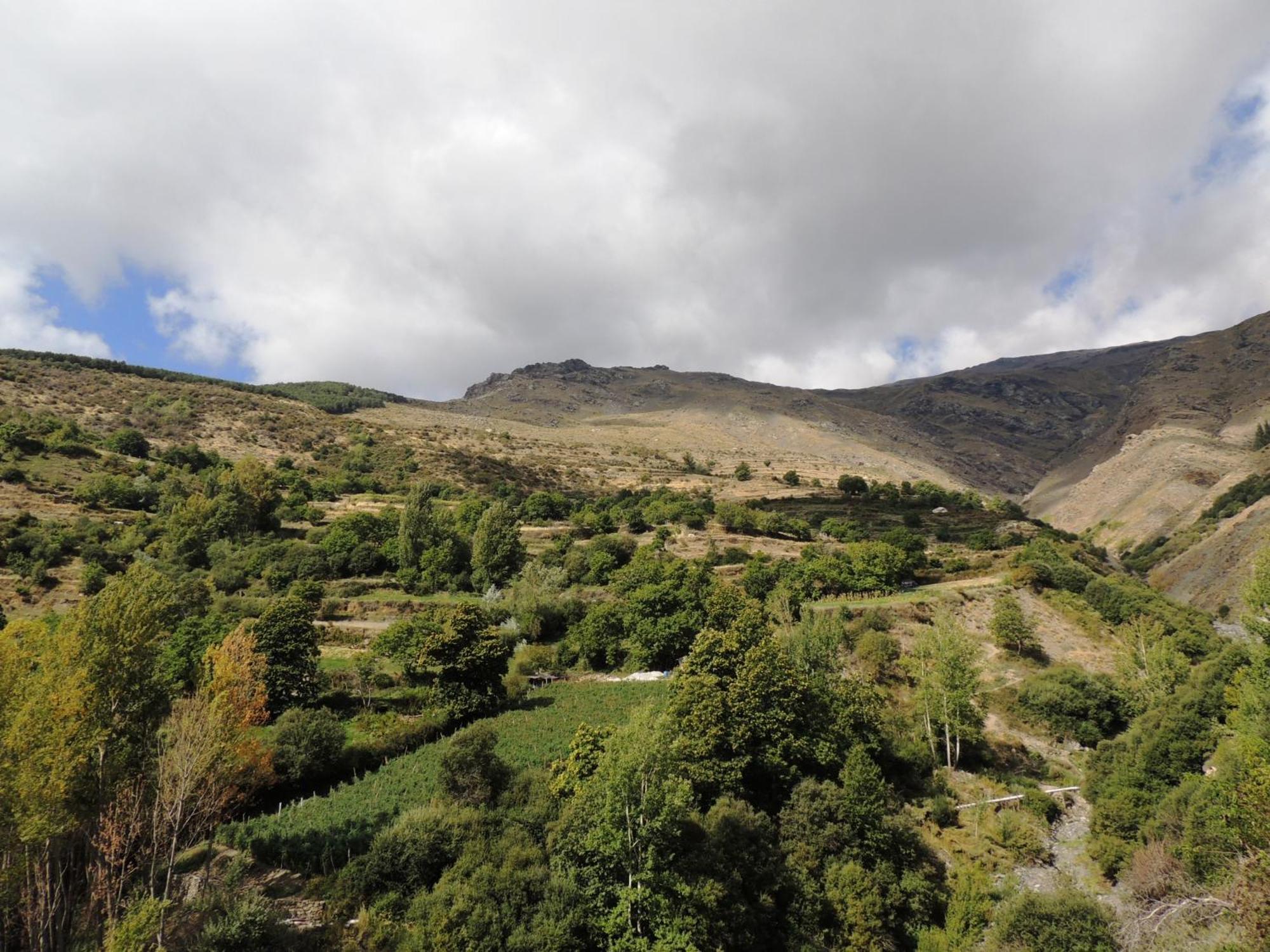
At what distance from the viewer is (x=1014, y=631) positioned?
40.6 m

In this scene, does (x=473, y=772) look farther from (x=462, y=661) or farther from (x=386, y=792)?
(x=462, y=661)

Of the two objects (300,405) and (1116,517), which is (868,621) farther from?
(300,405)

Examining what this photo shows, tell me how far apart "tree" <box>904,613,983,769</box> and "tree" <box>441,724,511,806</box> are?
75.0ft

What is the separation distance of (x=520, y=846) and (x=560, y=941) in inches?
137

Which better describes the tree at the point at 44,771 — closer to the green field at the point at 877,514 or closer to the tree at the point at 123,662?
the tree at the point at 123,662

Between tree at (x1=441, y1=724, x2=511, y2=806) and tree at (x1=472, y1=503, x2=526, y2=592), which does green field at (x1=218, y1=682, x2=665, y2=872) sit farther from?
tree at (x1=472, y1=503, x2=526, y2=592)

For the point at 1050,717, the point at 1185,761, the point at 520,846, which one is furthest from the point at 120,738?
the point at 1050,717

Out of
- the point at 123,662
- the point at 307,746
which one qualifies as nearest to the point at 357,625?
the point at 307,746

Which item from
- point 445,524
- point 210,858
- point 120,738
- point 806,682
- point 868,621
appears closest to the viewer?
point 120,738

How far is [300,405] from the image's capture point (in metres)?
138

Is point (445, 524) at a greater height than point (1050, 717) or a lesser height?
greater

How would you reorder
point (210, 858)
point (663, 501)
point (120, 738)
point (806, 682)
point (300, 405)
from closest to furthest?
1. point (120, 738)
2. point (210, 858)
3. point (806, 682)
4. point (663, 501)
5. point (300, 405)

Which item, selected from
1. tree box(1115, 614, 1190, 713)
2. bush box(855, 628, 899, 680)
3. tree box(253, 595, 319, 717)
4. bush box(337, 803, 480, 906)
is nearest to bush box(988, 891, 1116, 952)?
bush box(337, 803, 480, 906)

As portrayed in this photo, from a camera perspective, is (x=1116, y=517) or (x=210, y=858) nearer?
(x=210, y=858)
